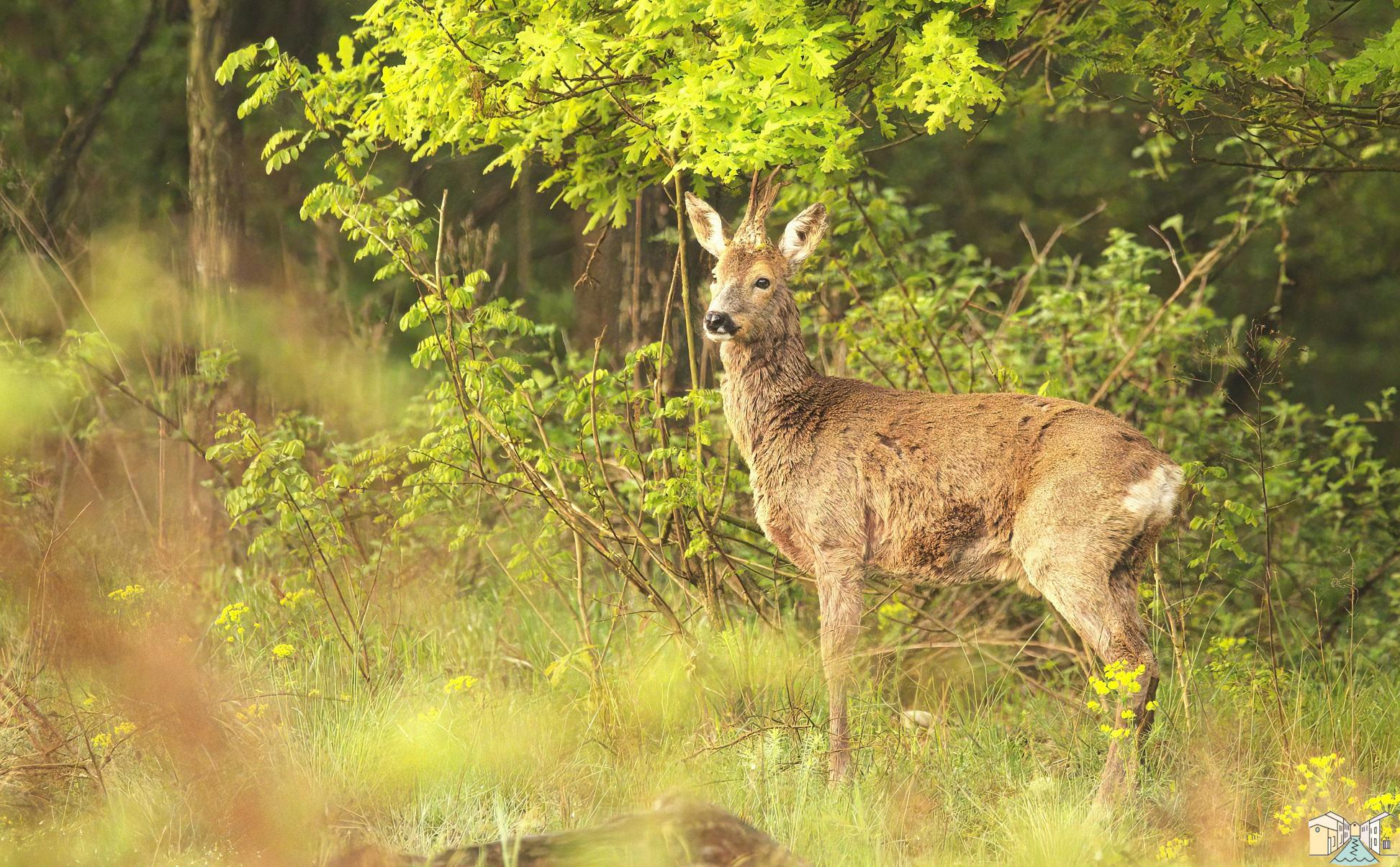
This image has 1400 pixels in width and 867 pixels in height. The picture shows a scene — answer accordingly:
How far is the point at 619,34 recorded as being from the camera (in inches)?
269

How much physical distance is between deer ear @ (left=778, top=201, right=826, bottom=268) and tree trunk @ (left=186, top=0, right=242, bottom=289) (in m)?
5.10

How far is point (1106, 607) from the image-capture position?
240 inches

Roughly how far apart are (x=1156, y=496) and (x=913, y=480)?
3.14ft

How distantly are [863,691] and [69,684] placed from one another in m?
3.40

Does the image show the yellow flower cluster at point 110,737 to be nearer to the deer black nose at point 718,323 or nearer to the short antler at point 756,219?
the deer black nose at point 718,323

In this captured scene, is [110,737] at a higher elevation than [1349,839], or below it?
higher

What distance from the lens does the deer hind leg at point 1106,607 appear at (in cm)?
607

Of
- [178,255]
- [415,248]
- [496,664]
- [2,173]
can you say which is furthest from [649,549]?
[178,255]

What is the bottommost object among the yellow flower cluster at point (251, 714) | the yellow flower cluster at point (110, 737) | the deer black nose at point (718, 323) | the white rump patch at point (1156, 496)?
the yellow flower cluster at point (251, 714)

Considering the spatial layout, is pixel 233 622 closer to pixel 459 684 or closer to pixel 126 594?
pixel 126 594

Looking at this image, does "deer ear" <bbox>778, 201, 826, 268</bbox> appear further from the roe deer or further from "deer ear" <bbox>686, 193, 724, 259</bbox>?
"deer ear" <bbox>686, 193, 724, 259</bbox>

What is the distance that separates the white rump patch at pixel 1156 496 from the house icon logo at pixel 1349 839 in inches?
49.7

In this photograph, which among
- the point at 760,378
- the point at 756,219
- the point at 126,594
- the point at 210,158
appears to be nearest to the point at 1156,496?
the point at 760,378

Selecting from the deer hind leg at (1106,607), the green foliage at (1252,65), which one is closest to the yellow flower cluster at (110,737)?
the deer hind leg at (1106,607)
